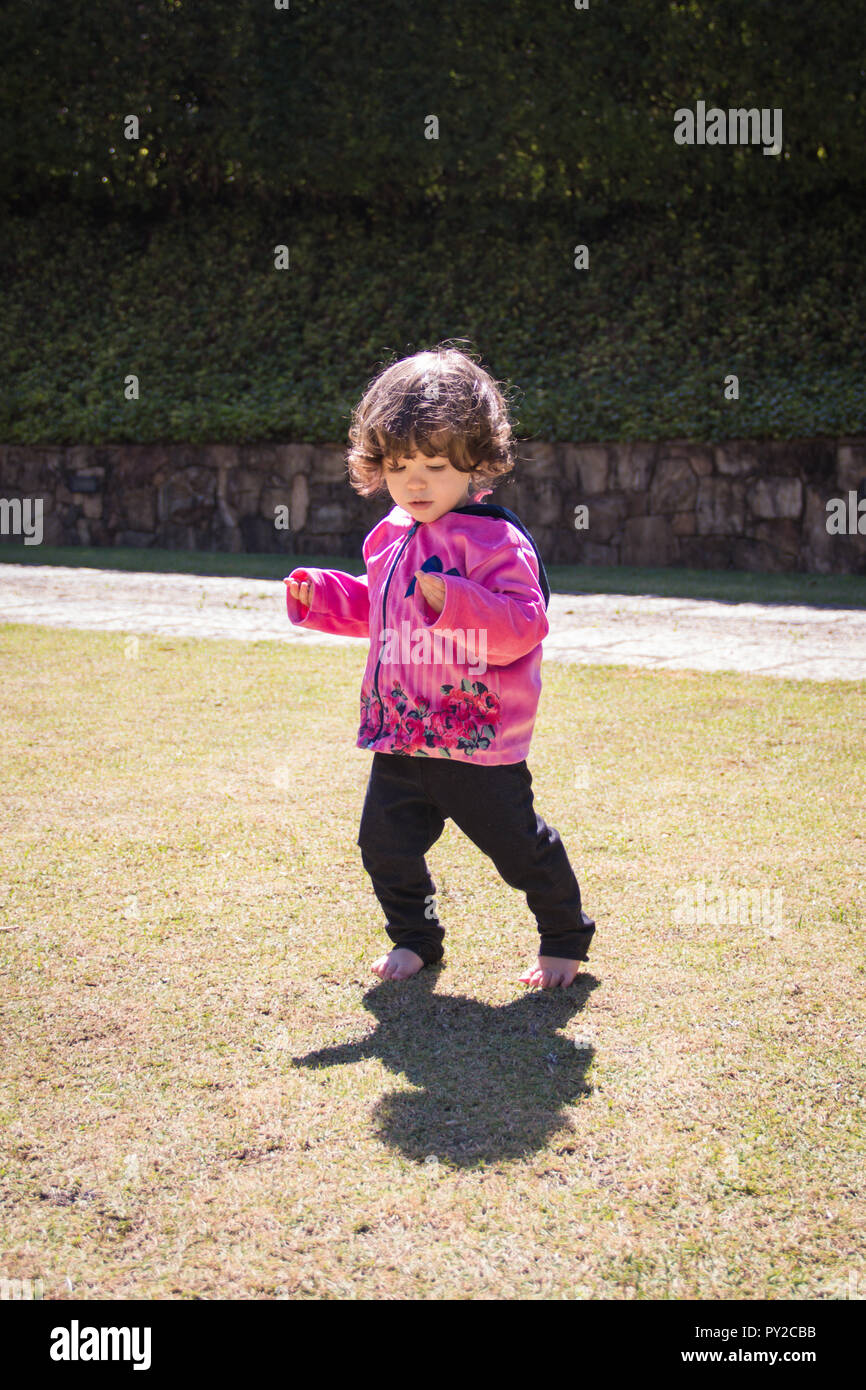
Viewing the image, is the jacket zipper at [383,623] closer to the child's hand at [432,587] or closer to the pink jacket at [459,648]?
the pink jacket at [459,648]

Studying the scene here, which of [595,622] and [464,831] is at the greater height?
[595,622]

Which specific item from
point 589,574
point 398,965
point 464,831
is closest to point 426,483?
point 464,831

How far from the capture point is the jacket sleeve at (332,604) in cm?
265

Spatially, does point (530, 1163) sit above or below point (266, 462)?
below

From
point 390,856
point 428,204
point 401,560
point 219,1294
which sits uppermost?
point 428,204

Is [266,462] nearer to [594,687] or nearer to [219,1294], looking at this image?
[594,687]

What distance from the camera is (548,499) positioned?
35.2 ft

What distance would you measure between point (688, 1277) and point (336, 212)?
14.0 meters

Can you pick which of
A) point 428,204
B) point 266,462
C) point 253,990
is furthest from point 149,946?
point 428,204

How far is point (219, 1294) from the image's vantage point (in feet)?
4.92

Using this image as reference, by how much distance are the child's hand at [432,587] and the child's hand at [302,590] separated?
443 millimetres

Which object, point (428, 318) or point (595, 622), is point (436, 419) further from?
point (428, 318)

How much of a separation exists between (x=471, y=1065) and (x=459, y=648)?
0.77 m

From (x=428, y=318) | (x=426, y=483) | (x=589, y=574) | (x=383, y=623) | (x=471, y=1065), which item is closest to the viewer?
(x=471, y=1065)
